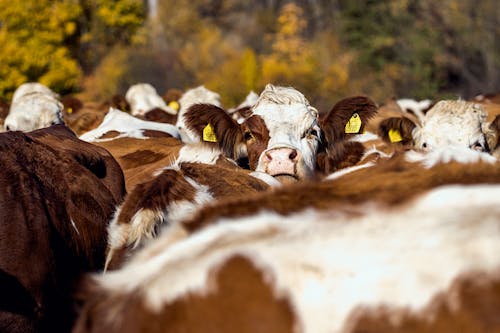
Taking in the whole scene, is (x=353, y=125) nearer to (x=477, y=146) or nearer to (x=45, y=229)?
(x=477, y=146)

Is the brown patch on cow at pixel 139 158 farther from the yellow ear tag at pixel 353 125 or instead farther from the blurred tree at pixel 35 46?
the blurred tree at pixel 35 46

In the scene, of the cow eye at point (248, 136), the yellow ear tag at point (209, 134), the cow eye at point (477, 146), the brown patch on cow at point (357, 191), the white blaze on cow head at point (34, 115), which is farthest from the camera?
the white blaze on cow head at point (34, 115)

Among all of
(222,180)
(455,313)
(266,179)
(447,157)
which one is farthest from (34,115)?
(455,313)

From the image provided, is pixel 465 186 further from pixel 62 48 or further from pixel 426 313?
pixel 62 48

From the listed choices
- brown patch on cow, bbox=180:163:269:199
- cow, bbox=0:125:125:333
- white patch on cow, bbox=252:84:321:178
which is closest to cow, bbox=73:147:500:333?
cow, bbox=0:125:125:333

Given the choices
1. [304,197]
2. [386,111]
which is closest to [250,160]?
[304,197]

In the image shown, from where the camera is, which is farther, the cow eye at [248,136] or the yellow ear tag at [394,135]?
the yellow ear tag at [394,135]

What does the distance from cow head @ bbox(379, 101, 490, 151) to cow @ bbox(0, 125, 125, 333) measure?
3.37 m

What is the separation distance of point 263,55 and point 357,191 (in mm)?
56525

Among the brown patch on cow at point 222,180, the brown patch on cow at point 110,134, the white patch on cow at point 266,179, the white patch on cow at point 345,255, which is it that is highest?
the white patch on cow at point 345,255

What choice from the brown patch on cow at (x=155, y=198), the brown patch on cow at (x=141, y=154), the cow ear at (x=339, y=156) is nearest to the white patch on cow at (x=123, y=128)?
the brown patch on cow at (x=141, y=154)

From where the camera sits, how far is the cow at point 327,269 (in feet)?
6.07

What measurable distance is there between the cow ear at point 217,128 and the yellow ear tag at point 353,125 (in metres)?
0.94

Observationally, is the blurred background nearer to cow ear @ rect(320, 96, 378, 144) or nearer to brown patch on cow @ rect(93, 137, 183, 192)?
brown patch on cow @ rect(93, 137, 183, 192)
